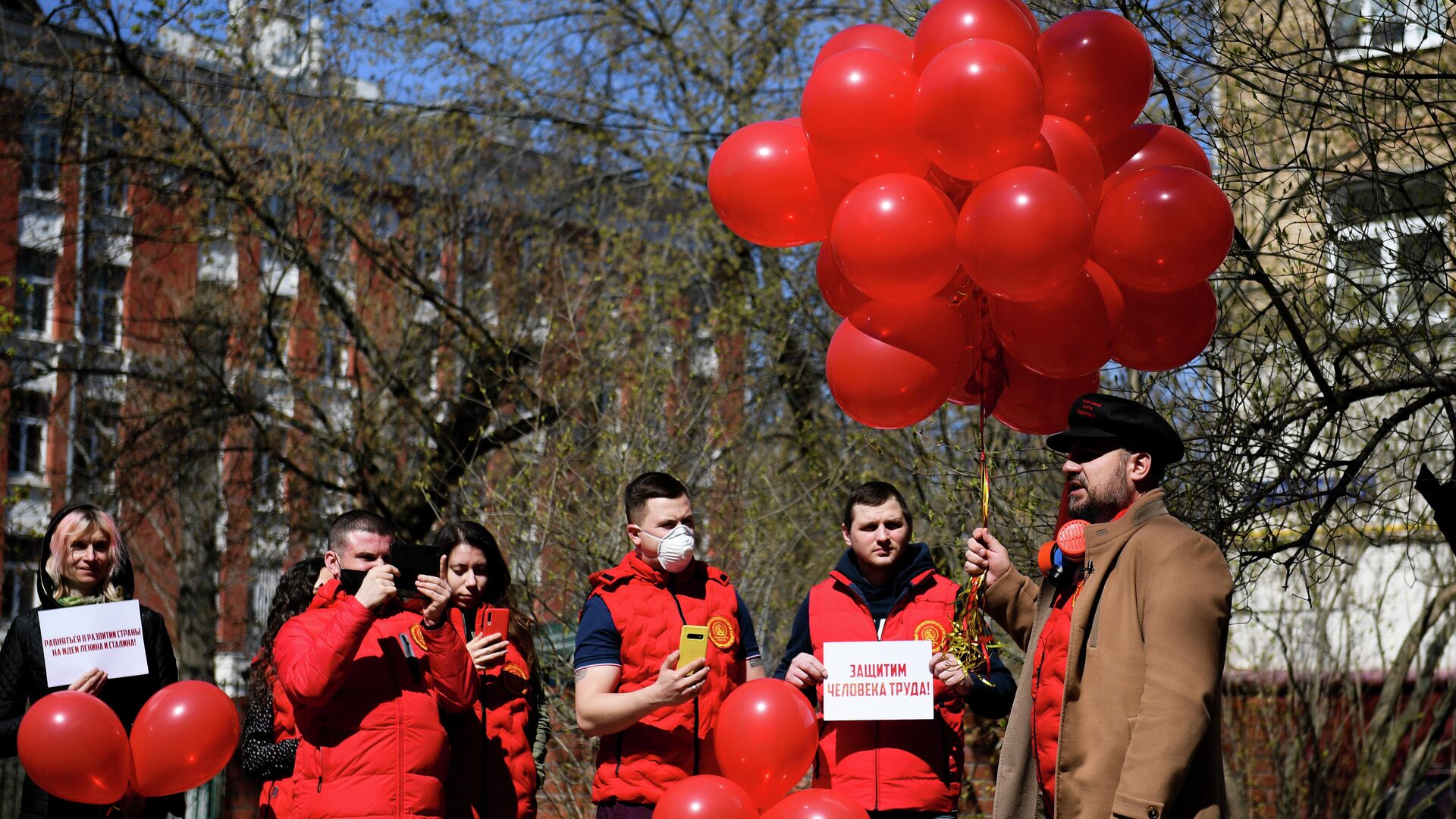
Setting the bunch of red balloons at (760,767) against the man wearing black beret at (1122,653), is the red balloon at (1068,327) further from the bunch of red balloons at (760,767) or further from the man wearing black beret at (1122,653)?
the bunch of red balloons at (760,767)

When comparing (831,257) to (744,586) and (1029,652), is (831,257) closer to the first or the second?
(1029,652)

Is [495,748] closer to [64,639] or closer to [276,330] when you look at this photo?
[64,639]

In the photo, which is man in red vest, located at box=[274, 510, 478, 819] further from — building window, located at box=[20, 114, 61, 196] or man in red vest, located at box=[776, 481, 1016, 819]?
building window, located at box=[20, 114, 61, 196]

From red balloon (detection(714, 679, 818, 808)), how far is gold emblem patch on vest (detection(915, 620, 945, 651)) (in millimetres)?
525

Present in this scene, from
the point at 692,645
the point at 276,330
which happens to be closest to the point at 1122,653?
the point at 692,645

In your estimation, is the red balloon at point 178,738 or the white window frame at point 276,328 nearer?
the red balloon at point 178,738

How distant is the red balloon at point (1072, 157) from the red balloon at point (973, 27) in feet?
0.81

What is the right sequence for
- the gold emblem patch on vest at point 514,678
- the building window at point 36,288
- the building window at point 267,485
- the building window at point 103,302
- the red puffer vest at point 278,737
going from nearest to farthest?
the red puffer vest at point 278,737, the gold emblem patch on vest at point 514,678, the building window at point 36,288, the building window at point 103,302, the building window at point 267,485

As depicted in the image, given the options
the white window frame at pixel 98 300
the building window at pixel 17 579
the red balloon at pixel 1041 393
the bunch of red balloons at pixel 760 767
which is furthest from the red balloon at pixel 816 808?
the building window at pixel 17 579

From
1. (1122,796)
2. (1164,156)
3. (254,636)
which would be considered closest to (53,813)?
(1122,796)

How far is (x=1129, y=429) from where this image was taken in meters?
4.12

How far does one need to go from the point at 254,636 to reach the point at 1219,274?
1824 centimetres

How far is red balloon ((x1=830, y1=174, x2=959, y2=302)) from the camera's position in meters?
4.30

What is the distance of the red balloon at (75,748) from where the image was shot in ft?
16.4
